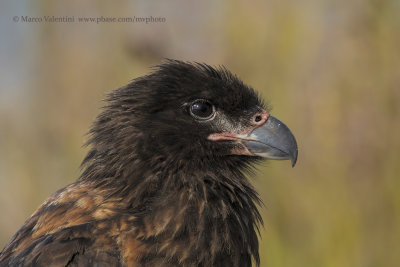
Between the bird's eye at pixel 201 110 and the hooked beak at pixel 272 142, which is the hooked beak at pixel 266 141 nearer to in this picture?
the hooked beak at pixel 272 142

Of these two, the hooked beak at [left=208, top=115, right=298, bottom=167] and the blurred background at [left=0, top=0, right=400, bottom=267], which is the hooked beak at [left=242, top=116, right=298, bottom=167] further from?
the blurred background at [left=0, top=0, right=400, bottom=267]

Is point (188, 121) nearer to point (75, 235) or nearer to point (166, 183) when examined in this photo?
point (166, 183)

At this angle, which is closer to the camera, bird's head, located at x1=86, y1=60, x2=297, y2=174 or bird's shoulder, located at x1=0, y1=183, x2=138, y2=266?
bird's shoulder, located at x1=0, y1=183, x2=138, y2=266

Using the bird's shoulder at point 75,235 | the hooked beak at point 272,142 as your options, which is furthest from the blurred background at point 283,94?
the bird's shoulder at point 75,235

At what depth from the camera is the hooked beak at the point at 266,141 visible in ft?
14.4

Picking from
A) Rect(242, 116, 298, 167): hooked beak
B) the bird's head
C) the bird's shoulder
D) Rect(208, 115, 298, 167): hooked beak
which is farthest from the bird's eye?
the bird's shoulder

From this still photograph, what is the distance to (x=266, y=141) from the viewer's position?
4.45 metres

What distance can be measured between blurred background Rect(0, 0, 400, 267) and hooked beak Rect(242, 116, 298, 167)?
60.3 inches

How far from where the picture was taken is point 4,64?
8242 millimetres

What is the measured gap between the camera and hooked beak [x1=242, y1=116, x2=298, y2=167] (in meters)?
4.39

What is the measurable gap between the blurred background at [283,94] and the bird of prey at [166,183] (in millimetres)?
1596

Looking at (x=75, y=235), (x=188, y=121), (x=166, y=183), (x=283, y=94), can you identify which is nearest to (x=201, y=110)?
(x=188, y=121)

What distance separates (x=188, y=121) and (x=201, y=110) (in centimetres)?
11

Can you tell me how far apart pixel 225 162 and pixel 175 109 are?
1.56ft
